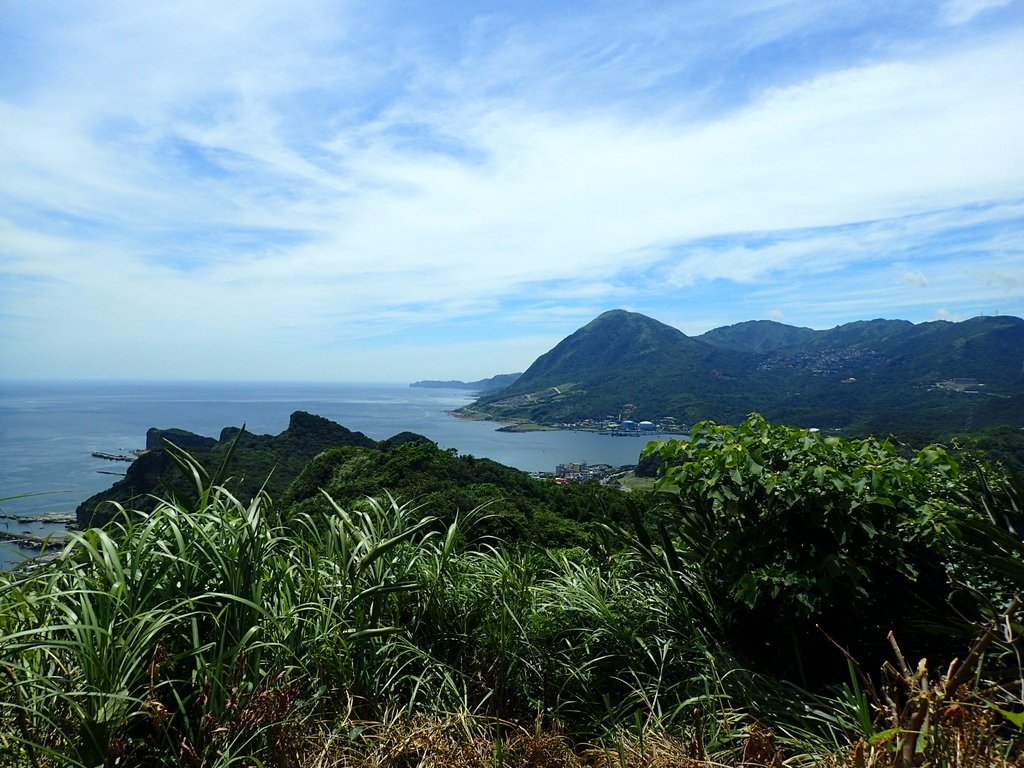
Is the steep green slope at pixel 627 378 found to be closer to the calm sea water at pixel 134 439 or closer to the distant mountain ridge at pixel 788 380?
the distant mountain ridge at pixel 788 380

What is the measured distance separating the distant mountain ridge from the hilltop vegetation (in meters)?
55.5

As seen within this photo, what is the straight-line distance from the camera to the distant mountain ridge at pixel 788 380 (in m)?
73.5

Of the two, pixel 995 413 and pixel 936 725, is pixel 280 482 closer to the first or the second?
pixel 936 725

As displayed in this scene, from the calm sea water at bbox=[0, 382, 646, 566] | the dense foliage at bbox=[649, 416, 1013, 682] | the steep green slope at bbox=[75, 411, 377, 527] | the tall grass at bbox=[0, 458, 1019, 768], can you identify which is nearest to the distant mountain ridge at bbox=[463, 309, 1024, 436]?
the calm sea water at bbox=[0, 382, 646, 566]

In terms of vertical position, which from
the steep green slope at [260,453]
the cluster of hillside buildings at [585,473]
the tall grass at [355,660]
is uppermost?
the tall grass at [355,660]

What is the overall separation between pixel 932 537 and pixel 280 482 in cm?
3128

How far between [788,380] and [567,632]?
129m

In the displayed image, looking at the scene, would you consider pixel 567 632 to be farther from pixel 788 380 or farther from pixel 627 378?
pixel 788 380

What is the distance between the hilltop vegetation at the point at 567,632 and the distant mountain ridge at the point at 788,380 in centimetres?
5550

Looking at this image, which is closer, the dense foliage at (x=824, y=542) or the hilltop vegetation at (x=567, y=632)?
the hilltop vegetation at (x=567, y=632)

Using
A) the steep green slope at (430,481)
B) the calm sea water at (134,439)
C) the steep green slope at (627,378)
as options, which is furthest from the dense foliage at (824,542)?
the steep green slope at (627,378)

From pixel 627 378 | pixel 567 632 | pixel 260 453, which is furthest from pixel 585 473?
pixel 627 378

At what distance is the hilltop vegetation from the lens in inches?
61.3

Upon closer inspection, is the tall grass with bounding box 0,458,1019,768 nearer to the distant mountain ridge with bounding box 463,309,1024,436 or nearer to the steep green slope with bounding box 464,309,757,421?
the distant mountain ridge with bounding box 463,309,1024,436
